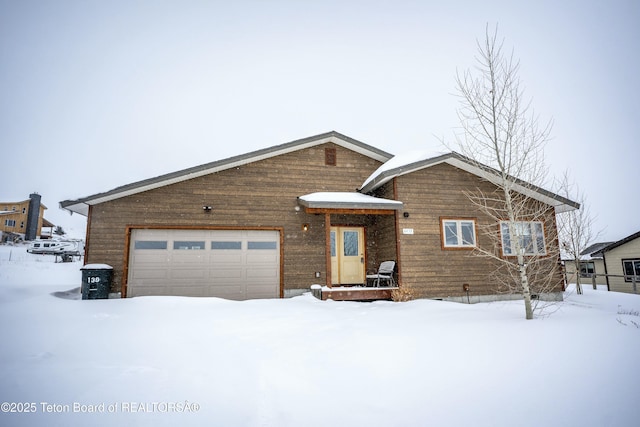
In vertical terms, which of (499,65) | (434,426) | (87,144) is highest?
(87,144)

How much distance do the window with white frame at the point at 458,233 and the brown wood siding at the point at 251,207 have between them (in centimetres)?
337

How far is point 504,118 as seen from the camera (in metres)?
6.73

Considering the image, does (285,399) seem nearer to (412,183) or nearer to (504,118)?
(504,118)

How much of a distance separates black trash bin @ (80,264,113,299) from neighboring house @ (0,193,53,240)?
3548cm

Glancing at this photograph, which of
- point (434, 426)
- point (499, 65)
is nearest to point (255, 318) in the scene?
point (434, 426)

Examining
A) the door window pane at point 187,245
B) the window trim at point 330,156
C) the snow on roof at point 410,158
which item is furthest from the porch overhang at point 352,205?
the door window pane at point 187,245

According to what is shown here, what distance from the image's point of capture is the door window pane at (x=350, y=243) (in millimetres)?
11742

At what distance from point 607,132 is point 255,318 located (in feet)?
829

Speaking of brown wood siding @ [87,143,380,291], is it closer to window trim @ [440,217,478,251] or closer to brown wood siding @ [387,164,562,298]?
brown wood siding @ [387,164,562,298]

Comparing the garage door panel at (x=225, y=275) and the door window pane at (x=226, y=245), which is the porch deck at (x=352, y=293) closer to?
the garage door panel at (x=225, y=275)

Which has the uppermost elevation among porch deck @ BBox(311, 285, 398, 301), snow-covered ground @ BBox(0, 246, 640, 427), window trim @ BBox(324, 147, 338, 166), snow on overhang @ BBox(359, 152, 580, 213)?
window trim @ BBox(324, 147, 338, 166)

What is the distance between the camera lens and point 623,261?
789 inches

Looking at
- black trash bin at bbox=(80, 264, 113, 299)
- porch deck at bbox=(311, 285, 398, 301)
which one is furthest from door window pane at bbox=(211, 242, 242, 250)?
porch deck at bbox=(311, 285, 398, 301)

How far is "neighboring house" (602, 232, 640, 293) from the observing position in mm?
19109
